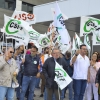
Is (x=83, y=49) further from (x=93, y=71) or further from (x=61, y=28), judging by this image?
(x=61, y=28)

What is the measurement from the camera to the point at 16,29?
7.02m

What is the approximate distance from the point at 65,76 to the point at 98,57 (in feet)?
4.43

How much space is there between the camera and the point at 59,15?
24.1 feet

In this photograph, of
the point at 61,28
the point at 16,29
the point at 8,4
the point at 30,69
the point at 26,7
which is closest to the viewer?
Result: the point at 30,69

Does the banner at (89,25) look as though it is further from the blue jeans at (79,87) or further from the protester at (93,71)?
the blue jeans at (79,87)

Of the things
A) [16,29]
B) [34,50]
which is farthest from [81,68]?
[16,29]

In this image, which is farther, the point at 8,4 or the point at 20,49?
the point at 8,4

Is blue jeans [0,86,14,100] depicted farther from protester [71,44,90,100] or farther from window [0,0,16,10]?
window [0,0,16,10]

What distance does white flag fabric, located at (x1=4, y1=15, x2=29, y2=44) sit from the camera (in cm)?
696

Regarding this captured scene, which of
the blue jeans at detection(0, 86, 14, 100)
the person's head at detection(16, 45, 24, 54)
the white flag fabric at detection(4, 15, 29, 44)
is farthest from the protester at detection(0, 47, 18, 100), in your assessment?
the white flag fabric at detection(4, 15, 29, 44)

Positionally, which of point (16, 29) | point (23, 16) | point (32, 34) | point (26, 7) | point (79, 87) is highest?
point (26, 7)

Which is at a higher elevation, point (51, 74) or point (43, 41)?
point (43, 41)

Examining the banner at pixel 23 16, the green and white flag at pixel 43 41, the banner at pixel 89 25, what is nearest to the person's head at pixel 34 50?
the green and white flag at pixel 43 41

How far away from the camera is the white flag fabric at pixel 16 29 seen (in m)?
6.96
